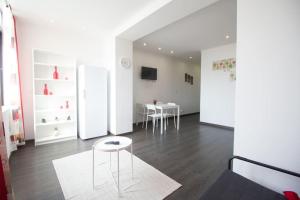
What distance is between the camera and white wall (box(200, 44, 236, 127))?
4383mm

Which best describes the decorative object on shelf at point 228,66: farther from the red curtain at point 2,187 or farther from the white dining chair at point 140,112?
the red curtain at point 2,187

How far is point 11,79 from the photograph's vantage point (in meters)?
2.59

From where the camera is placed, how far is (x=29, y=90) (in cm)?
312

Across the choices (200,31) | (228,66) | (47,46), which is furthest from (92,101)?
(228,66)

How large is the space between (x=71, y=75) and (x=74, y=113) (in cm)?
98

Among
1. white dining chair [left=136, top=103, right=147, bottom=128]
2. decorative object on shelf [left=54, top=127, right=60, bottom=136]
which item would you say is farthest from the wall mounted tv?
decorative object on shelf [left=54, top=127, right=60, bottom=136]

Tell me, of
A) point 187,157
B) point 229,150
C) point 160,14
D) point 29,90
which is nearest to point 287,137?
point 187,157

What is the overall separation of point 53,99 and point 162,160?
294 centimetres

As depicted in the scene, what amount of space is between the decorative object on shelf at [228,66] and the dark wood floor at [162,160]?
1.84 meters

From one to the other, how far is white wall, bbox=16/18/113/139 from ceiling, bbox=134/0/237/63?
4.33 ft

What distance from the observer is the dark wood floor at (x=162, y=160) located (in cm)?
171

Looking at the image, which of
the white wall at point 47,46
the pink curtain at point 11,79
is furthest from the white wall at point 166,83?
the pink curtain at point 11,79

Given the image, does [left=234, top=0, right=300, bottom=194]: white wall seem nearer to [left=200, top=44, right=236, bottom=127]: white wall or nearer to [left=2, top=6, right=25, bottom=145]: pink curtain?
[left=200, top=44, right=236, bottom=127]: white wall

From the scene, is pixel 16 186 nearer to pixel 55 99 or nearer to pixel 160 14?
pixel 55 99
